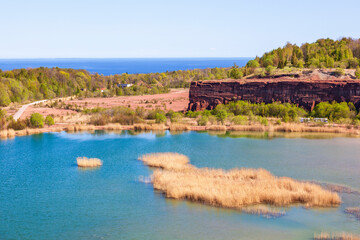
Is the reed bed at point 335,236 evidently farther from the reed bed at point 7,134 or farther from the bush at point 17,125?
the bush at point 17,125

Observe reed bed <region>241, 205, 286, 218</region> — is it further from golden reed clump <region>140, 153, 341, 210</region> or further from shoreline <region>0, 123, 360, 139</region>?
shoreline <region>0, 123, 360, 139</region>

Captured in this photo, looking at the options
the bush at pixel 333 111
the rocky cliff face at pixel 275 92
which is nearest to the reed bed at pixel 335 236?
→ the bush at pixel 333 111

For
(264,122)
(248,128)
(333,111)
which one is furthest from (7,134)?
(333,111)

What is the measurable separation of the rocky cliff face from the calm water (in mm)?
11909

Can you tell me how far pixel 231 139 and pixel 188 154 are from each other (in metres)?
7.48

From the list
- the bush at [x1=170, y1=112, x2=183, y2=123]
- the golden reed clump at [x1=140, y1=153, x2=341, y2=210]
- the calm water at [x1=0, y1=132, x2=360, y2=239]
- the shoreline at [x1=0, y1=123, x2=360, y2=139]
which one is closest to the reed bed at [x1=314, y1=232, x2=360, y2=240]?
the calm water at [x1=0, y1=132, x2=360, y2=239]

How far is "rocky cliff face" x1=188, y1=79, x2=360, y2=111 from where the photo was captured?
44875 mm

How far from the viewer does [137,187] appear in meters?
21.5

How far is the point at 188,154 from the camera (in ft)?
94.9

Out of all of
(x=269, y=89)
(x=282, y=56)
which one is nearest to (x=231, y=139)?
(x=269, y=89)

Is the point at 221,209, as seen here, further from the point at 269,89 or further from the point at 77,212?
the point at 269,89

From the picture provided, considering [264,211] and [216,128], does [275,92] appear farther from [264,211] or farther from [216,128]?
[264,211]

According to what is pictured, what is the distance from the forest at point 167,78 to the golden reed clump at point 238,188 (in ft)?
111

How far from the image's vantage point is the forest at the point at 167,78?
58.7 meters
